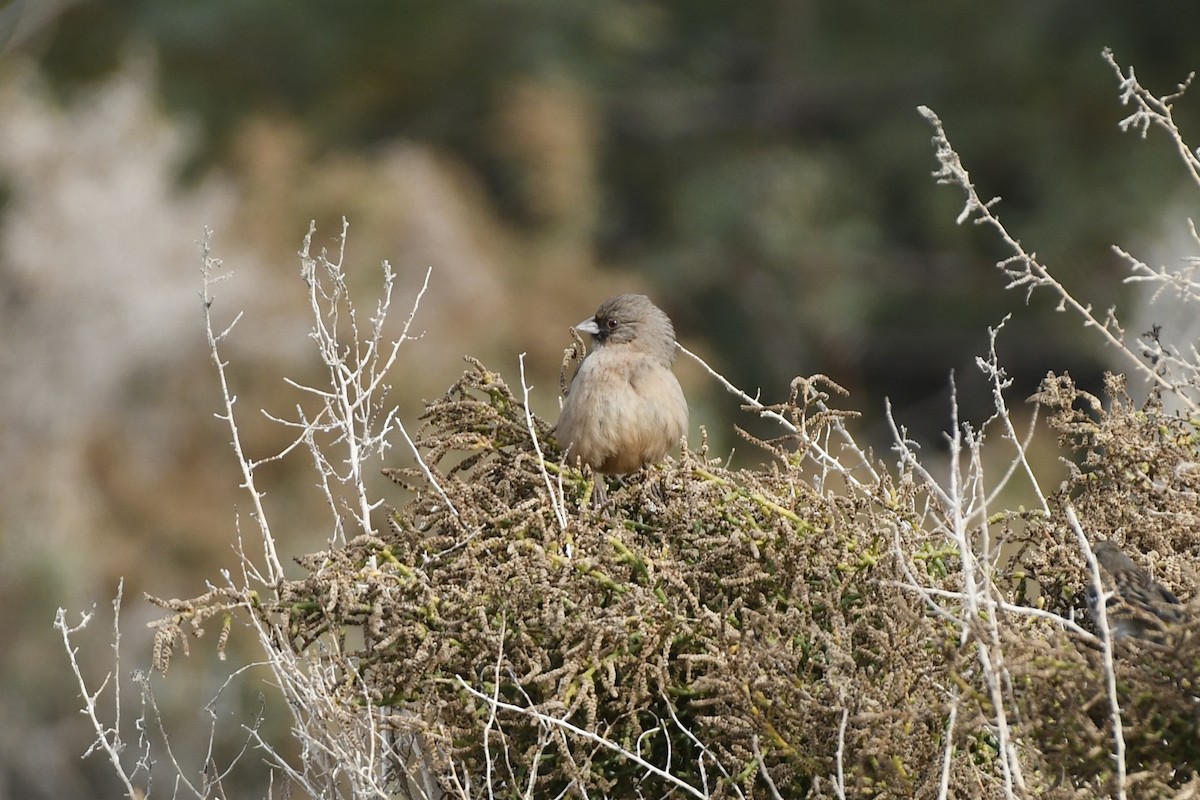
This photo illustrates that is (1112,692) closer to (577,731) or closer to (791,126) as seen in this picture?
(577,731)

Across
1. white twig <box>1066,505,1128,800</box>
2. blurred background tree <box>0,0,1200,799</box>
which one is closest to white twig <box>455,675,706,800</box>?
white twig <box>1066,505,1128,800</box>

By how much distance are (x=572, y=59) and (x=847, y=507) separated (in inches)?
590

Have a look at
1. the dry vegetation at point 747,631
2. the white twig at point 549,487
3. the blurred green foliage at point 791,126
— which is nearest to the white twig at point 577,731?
the dry vegetation at point 747,631

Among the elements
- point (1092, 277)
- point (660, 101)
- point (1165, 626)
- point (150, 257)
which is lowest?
point (1165, 626)

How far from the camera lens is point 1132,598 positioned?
2.83 meters

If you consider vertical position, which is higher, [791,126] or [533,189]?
[791,126]

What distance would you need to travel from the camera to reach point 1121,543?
319cm

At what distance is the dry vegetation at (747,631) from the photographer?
2641 millimetres

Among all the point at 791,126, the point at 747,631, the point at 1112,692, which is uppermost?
the point at 791,126

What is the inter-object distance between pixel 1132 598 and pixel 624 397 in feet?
5.19

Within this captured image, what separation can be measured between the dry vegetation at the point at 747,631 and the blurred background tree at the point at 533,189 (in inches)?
314

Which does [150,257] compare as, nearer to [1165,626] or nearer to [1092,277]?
[1092,277]

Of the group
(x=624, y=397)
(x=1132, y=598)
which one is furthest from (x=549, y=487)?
(x=1132, y=598)

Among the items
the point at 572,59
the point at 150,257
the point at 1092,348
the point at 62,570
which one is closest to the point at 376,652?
the point at 62,570
